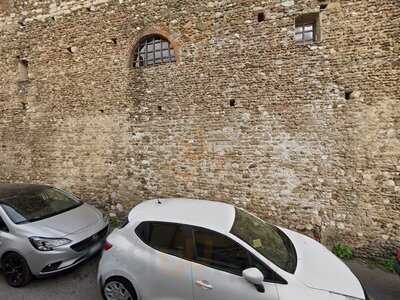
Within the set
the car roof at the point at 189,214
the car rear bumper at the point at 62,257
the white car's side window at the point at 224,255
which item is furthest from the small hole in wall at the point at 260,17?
the car rear bumper at the point at 62,257

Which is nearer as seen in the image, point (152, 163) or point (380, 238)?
point (380, 238)

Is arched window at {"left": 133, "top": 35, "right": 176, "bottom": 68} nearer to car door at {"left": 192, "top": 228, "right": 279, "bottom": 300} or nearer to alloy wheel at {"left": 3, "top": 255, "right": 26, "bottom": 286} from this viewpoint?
car door at {"left": 192, "top": 228, "right": 279, "bottom": 300}

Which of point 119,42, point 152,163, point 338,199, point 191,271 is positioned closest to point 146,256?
point 191,271

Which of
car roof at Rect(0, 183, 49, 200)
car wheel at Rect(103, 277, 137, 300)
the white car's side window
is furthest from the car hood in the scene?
car roof at Rect(0, 183, 49, 200)

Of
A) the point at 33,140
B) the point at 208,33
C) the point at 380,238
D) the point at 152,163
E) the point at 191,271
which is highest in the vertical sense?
the point at 208,33

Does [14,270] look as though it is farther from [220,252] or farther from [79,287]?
[220,252]

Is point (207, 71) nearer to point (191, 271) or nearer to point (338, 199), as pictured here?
point (338, 199)

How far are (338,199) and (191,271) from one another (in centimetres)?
357

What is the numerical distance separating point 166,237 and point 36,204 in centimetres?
287

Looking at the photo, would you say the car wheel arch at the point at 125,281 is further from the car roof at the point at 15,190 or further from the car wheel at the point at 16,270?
the car roof at the point at 15,190

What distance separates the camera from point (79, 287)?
12.4ft

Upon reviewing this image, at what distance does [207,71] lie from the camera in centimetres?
584

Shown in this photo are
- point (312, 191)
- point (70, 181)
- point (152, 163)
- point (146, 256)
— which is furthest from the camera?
point (70, 181)

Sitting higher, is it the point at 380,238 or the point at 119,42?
the point at 119,42
